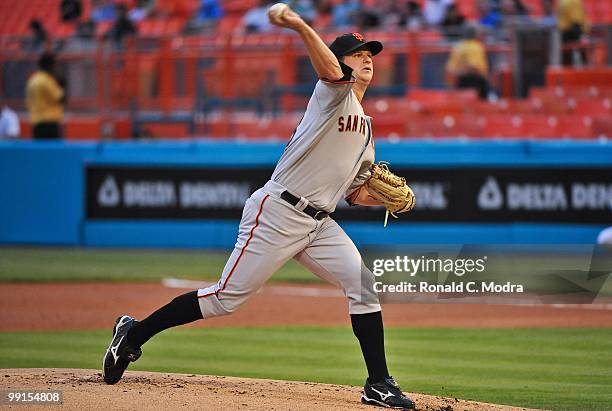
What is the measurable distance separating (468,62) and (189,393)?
11.1 meters

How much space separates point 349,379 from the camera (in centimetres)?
789

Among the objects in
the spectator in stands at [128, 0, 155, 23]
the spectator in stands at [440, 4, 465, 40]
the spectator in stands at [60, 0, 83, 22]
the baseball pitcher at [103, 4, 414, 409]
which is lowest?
the spectator in stands at [128, 0, 155, 23]

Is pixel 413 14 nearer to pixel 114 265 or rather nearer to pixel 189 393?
pixel 114 265

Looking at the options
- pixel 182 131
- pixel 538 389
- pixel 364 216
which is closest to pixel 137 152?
pixel 182 131

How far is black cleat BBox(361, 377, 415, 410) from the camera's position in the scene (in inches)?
246

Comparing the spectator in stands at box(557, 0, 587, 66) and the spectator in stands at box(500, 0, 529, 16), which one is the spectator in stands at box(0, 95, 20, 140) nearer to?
the spectator in stands at box(500, 0, 529, 16)

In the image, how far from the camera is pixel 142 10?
2428 centimetres

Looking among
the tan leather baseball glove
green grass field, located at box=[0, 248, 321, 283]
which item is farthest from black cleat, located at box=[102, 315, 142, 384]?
→ green grass field, located at box=[0, 248, 321, 283]

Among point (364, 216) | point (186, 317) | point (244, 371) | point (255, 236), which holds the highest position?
point (255, 236)

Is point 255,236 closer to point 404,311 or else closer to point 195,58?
point 404,311

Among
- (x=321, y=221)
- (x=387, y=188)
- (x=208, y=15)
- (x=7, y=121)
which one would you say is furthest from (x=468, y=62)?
(x=321, y=221)

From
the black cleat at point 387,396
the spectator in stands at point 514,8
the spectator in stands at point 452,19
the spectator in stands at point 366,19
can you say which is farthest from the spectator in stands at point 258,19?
the black cleat at point 387,396

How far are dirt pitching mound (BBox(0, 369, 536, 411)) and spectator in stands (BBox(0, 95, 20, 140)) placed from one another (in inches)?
440

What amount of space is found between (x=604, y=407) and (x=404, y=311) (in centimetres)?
498
